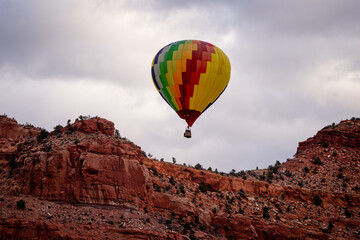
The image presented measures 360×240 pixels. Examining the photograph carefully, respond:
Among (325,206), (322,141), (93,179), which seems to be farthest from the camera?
(322,141)

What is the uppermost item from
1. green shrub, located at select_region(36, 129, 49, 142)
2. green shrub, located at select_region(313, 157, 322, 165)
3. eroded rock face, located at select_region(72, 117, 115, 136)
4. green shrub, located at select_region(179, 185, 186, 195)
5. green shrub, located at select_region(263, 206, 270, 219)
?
green shrub, located at select_region(313, 157, 322, 165)

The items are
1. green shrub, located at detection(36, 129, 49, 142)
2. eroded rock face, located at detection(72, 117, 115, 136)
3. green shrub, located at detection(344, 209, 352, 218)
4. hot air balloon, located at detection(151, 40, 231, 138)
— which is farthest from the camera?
green shrub, located at detection(344, 209, 352, 218)

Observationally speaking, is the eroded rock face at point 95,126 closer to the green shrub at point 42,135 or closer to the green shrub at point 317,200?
the green shrub at point 42,135

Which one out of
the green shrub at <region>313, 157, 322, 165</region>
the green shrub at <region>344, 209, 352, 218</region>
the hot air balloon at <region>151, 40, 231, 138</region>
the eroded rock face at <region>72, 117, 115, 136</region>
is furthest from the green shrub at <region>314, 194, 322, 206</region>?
the eroded rock face at <region>72, 117, 115, 136</region>

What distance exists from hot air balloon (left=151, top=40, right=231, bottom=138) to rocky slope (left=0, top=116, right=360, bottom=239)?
22.2ft

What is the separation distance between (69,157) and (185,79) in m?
13.0

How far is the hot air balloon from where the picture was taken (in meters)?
61.0

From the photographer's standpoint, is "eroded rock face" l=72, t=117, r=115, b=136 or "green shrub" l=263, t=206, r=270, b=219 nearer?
"eroded rock face" l=72, t=117, r=115, b=136

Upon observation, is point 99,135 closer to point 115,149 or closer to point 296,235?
point 115,149

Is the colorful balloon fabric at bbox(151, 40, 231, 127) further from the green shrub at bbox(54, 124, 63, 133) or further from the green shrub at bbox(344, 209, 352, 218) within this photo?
the green shrub at bbox(344, 209, 352, 218)

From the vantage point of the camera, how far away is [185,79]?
6091 cm

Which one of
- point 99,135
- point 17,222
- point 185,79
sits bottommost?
point 17,222

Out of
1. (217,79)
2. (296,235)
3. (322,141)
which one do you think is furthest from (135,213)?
(322,141)

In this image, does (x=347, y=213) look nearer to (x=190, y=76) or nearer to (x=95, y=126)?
(x=190, y=76)
